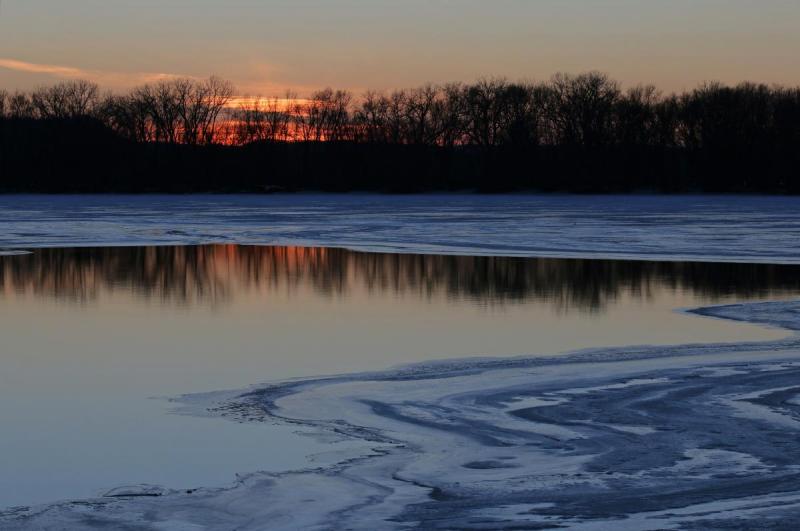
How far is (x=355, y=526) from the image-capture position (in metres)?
5.38

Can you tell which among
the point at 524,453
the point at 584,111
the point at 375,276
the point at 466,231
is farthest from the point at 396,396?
the point at 584,111

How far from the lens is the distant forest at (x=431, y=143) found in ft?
261

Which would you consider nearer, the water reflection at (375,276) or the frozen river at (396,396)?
the frozen river at (396,396)

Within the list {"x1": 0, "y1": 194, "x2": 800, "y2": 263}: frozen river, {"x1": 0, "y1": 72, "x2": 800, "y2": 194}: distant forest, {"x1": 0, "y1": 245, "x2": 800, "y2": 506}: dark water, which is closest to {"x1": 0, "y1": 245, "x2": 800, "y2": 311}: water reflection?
{"x1": 0, "y1": 245, "x2": 800, "y2": 506}: dark water

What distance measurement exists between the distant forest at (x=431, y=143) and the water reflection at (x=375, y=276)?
56.3 meters

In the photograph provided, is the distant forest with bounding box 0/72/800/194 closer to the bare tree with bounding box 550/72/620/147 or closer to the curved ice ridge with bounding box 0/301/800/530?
the bare tree with bounding box 550/72/620/147

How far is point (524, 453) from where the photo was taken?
267 inches

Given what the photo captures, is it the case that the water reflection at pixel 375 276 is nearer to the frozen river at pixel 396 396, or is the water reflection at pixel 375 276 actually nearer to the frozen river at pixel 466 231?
the frozen river at pixel 396 396

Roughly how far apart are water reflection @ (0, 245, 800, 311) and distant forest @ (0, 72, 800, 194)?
185ft

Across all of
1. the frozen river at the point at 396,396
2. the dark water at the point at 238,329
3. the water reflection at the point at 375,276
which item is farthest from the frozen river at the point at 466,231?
the frozen river at the point at 396,396

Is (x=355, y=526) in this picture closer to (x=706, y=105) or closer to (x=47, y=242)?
(x=47, y=242)

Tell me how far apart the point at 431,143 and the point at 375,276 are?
72847 millimetres

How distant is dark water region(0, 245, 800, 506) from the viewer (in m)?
6.89

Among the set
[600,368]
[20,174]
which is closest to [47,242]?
[600,368]
